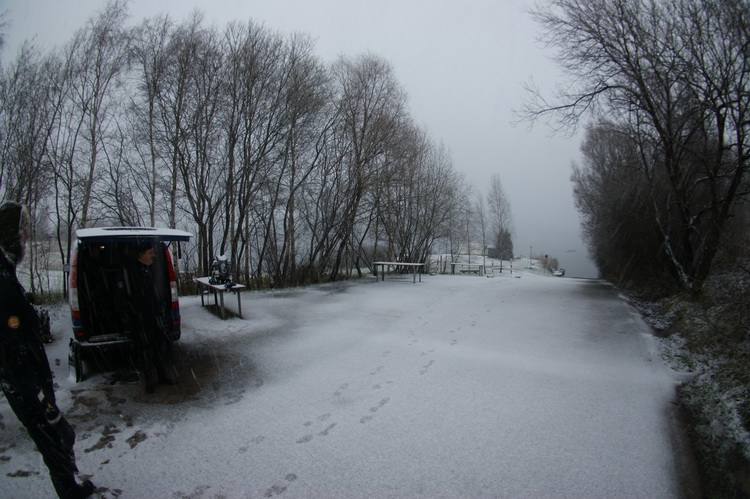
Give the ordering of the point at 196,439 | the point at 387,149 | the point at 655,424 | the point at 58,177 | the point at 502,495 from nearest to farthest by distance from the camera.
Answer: the point at 502,495 < the point at 196,439 < the point at 655,424 < the point at 58,177 < the point at 387,149

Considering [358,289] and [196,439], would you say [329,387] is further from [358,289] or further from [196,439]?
[358,289]

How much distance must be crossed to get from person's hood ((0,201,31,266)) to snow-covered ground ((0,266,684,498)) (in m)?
1.56

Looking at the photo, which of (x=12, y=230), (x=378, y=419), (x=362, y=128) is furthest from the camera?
(x=362, y=128)

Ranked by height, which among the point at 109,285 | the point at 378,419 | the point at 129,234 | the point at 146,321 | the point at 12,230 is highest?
the point at 129,234

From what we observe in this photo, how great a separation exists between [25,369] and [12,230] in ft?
2.68

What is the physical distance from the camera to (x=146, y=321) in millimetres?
4219

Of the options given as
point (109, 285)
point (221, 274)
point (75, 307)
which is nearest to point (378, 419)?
point (75, 307)

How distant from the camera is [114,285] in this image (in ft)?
18.3

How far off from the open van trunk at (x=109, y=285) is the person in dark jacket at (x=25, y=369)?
6.29 feet

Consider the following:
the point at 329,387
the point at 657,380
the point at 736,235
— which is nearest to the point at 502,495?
the point at 329,387

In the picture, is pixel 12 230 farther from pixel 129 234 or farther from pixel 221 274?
pixel 221 274

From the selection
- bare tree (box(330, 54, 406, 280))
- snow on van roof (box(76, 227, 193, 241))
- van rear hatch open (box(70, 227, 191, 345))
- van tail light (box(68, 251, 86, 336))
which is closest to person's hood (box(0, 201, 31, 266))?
van rear hatch open (box(70, 227, 191, 345))

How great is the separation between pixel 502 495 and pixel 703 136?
398 inches

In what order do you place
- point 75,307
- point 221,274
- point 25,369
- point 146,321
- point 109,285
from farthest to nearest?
point 221,274
point 109,285
point 75,307
point 146,321
point 25,369
